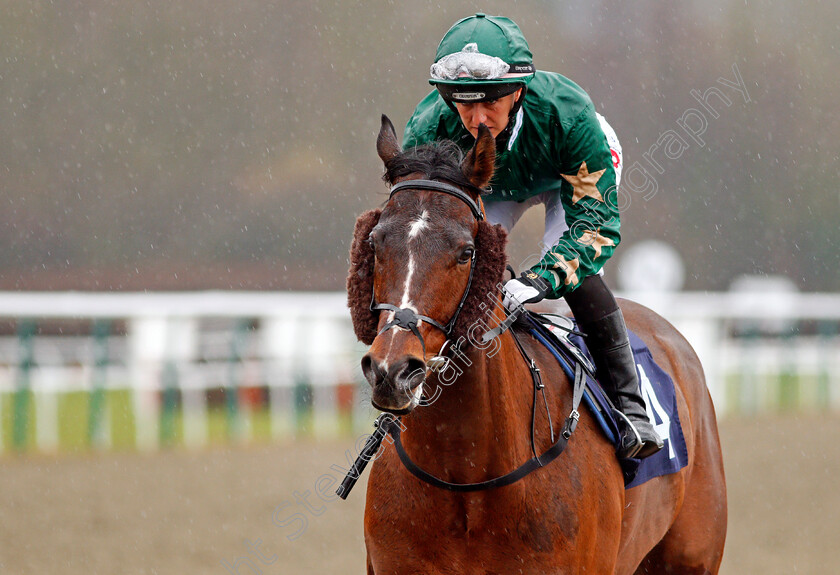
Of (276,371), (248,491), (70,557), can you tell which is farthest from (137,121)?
(70,557)

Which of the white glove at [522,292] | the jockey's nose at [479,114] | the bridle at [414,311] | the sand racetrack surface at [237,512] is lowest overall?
the sand racetrack surface at [237,512]

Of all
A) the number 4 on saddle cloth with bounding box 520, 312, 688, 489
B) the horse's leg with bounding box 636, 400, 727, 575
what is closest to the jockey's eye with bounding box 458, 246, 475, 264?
the number 4 on saddle cloth with bounding box 520, 312, 688, 489

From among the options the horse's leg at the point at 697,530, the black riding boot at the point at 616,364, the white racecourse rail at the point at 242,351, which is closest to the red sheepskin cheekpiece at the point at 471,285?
the black riding boot at the point at 616,364

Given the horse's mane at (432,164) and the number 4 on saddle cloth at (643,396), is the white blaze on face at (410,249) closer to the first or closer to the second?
the horse's mane at (432,164)

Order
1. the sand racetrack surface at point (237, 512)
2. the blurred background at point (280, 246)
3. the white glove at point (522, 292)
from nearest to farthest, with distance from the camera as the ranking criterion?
1. the white glove at point (522, 292)
2. the sand racetrack surface at point (237, 512)
3. the blurred background at point (280, 246)

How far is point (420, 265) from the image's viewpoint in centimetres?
254

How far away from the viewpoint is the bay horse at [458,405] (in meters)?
2.53

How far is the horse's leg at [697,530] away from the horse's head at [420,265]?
1.97 metres

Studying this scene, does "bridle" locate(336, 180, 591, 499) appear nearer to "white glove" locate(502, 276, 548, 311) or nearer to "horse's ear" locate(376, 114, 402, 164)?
"white glove" locate(502, 276, 548, 311)

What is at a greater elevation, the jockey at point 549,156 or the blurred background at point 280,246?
the jockey at point 549,156

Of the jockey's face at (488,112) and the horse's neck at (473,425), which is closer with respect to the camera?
the horse's neck at (473,425)

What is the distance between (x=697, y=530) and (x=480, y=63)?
7.53ft

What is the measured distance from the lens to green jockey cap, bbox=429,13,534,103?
301cm

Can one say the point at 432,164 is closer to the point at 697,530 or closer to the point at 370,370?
the point at 370,370
